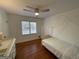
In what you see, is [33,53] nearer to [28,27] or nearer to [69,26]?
[69,26]

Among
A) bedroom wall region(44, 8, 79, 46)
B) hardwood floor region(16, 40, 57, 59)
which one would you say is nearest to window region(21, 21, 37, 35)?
hardwood floor region(16, 40, 57, 59)

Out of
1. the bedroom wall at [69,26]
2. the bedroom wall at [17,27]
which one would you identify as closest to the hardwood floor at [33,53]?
the bedroom wall at [69,26]

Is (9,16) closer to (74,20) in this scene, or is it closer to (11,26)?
(11,26)

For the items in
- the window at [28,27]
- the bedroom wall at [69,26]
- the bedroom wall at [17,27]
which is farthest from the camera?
the window at [28,27]

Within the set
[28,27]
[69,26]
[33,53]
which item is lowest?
[33,53]

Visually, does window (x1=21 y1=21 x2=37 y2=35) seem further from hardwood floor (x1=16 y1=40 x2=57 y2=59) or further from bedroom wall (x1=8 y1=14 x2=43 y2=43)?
hardwood floor (x1=16 y1=40 x2=57 y2=59)

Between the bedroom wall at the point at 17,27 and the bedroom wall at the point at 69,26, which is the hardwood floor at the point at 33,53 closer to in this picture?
the bedroom wall at the point at 69,26

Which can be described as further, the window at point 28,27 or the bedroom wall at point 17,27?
the window at point 28,27

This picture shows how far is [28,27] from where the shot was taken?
17.4 ft

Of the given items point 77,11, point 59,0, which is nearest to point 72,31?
point 77,11

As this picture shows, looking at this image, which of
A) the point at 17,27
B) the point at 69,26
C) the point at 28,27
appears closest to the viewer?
the point at 69,26

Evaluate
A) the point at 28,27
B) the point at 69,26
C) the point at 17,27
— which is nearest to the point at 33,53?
the point at 69,26

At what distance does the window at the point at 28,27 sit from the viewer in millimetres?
5000

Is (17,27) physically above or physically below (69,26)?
below
